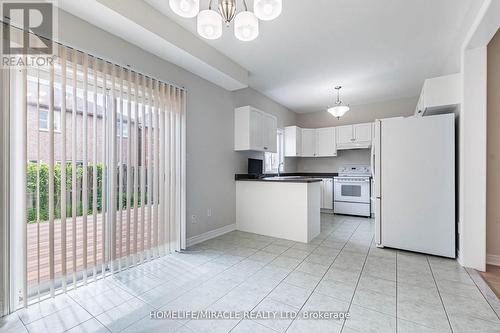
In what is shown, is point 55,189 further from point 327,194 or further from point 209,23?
point 327,194

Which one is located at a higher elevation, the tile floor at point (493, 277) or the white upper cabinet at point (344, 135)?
the white upper cabinet at point (344, 135)

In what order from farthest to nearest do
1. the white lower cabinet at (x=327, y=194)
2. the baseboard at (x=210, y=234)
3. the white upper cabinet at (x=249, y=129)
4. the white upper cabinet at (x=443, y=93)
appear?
the white lower cabinet at (x=327, y=194)
the white upper cabinet at (x=249, y=129)
the baseboard at (x=210, y=234)
the white upper cabinet at (x=443, y=93)

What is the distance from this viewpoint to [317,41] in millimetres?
2850

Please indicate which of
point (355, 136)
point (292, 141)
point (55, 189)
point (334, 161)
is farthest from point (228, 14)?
point (334, 161)

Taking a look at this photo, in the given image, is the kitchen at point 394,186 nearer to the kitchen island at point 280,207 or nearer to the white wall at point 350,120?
the kitchen island at point 280,207

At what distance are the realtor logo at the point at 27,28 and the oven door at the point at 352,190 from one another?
17.4 ft

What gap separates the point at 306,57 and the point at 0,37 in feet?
10.5

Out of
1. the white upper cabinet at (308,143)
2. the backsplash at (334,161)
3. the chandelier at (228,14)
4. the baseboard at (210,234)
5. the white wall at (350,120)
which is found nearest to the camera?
the chandelier at (228,14)

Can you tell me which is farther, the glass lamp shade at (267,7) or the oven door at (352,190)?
the oven door at (352,190)

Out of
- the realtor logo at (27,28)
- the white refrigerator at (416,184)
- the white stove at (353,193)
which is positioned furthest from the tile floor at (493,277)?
the realtor logo at (27,28)

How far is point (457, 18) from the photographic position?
2.39m

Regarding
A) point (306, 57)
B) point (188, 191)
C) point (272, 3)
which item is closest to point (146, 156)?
point (188, 191)

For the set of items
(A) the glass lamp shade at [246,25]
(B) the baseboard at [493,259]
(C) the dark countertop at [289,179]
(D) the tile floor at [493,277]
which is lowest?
(D) the tile floor at [493,277]

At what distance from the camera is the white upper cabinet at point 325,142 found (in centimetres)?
575
